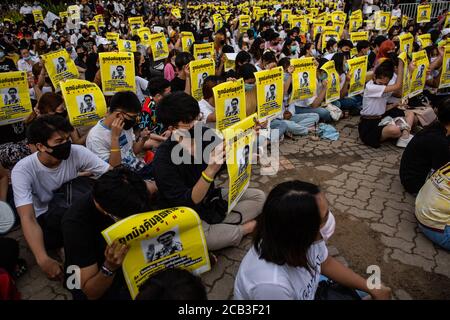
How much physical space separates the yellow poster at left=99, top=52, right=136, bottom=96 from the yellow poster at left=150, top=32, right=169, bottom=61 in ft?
8.42

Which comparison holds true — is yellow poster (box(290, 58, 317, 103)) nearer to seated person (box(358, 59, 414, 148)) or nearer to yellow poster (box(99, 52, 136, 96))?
seated person (box(358, 59, 414, 148))

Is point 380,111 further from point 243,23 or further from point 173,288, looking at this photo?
point 243,23

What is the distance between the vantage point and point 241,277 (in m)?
1.85

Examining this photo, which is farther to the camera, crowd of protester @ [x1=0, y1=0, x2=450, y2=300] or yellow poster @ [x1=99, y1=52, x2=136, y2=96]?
yellow poster @ [x1=99, y1=52, x2=136, y2=96]

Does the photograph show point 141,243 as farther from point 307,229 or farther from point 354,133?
point 354,133

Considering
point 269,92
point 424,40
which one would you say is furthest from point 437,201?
point 424,40

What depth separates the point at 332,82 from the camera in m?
5.98

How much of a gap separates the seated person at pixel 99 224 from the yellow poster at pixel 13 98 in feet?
10.3

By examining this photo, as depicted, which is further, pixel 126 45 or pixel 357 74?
pixel 126 45

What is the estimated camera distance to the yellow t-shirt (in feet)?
9.80

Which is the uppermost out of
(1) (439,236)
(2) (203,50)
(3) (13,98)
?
(2) (203,50)

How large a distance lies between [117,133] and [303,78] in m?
3.39

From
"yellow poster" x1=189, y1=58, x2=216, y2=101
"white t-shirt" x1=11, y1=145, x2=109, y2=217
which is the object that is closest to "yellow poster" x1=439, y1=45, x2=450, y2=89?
"yellow poster" x1=189, y1=58, x2=216, y2=101

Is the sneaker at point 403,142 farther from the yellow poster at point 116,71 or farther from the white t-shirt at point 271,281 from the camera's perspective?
the yellow poster at point 116,71
